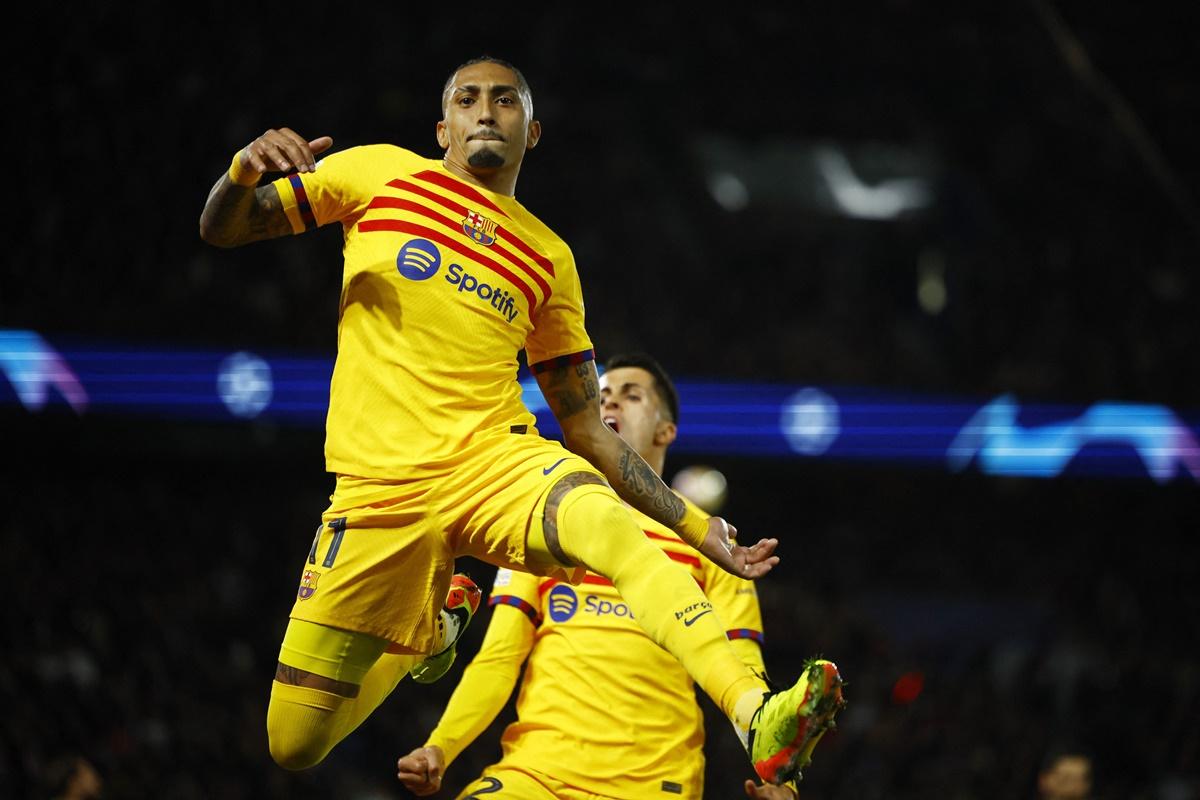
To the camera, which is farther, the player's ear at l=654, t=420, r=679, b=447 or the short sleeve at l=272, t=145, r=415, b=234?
the player's ear at l=654, t=420, r=679, b=447

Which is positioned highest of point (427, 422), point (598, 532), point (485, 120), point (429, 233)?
point (485, 120)

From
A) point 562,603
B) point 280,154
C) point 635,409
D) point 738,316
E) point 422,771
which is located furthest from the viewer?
point 738,316

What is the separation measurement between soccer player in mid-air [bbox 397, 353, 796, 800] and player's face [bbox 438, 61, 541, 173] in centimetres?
144

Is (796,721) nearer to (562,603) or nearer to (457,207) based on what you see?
(457,207)

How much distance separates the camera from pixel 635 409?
5328 mm

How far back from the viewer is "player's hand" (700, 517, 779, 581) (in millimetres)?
3742

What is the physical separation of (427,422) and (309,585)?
0.57 meters

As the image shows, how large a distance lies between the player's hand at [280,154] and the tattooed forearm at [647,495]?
4.15 feet

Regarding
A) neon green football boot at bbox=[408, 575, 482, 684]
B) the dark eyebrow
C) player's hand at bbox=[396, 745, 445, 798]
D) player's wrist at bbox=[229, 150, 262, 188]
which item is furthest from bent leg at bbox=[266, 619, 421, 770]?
the dark eyebrow

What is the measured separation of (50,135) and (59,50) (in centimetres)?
73

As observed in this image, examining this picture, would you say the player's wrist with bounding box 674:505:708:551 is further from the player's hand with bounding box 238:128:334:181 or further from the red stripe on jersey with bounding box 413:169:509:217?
the player's hand with bounding box 238:128:334:181

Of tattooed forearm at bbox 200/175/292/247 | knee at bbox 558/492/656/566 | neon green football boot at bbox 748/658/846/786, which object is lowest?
neon green football boot at bbox 748/658/846/786

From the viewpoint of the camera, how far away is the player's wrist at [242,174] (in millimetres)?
3721

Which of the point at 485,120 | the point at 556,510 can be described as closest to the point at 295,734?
the point at 556,510
